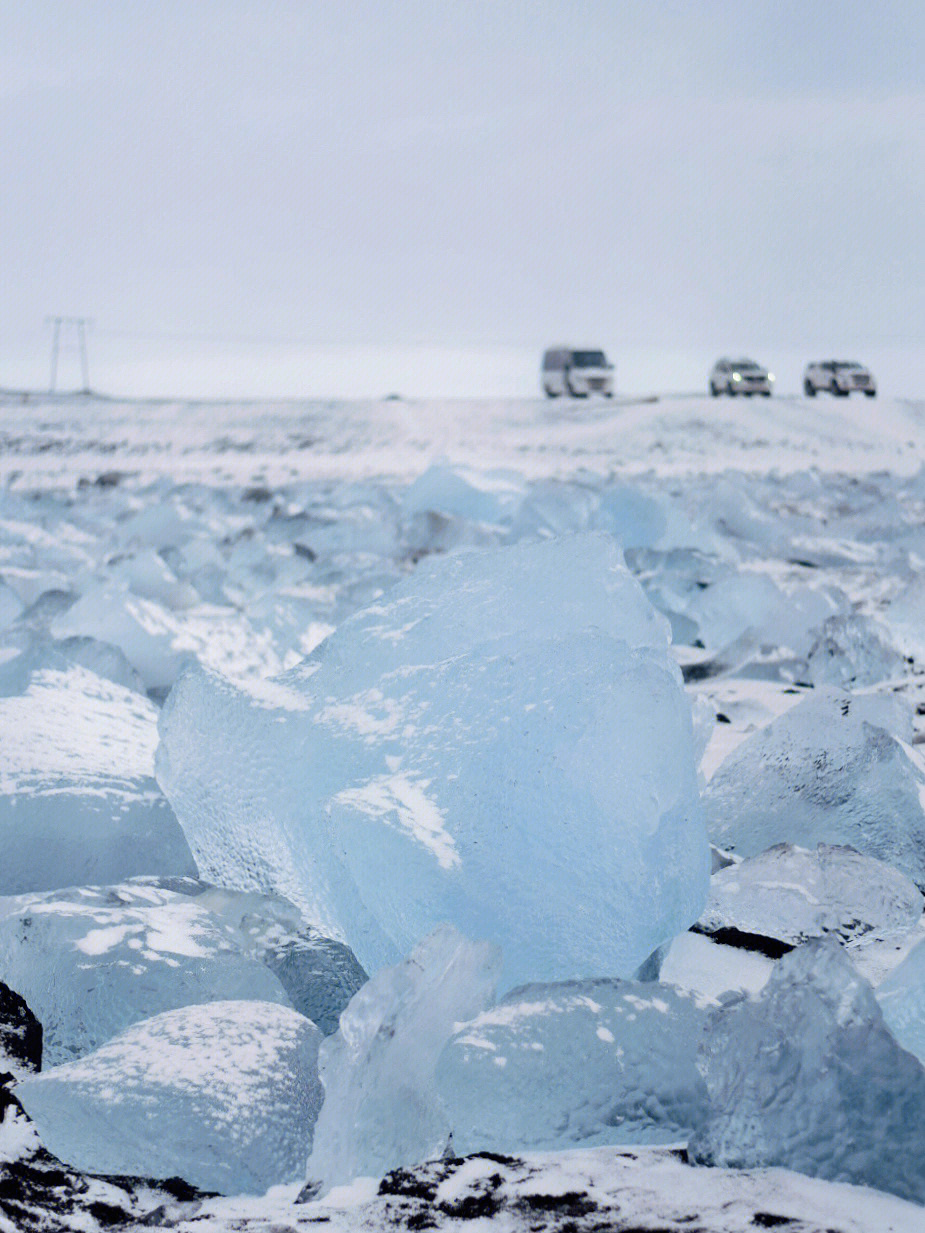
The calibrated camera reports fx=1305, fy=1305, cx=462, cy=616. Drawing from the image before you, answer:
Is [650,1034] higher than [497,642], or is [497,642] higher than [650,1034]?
→ [497,642]

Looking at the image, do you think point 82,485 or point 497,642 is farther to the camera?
point 82,485

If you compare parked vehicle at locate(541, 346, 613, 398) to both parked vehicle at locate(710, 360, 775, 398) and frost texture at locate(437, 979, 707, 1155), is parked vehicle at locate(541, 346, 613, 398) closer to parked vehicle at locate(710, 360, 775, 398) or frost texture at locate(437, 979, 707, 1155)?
parked vehicle at locate(710, 360, 775, 398)

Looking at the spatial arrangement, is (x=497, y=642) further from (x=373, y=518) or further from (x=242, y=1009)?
(x=373, y=518)

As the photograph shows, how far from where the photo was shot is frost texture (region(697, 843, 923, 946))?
1286 millimetres

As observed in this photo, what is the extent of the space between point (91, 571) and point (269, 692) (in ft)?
7.50

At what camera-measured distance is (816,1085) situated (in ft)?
2.74

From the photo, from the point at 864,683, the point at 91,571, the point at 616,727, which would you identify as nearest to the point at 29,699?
the point at 616,727

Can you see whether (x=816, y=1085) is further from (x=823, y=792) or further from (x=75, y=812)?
(x=75, y=812)

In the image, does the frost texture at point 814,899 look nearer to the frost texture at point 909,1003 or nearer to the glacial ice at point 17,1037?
the frost texture at point 909,1003

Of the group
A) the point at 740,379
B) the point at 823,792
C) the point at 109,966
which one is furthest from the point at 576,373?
the point at 109,966

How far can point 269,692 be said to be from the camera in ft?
4.42

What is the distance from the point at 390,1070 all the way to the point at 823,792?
0.77 m

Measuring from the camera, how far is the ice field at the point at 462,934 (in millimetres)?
850

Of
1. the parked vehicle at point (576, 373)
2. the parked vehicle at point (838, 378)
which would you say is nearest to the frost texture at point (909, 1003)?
the parked vehicle at point (576, 373)
